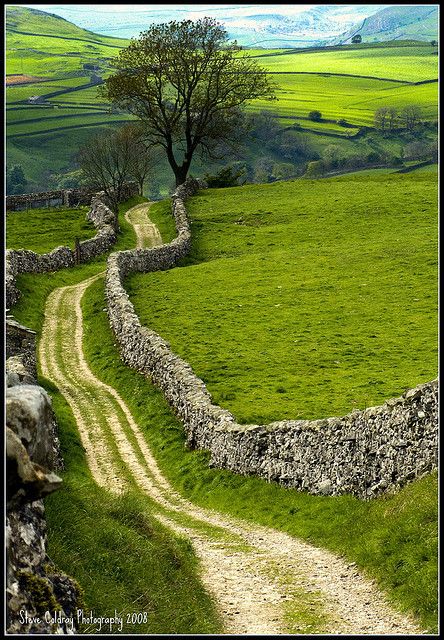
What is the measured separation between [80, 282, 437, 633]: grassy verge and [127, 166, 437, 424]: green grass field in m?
2.30

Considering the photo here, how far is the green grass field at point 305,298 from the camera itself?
3152cm

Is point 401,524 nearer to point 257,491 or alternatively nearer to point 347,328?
point 257,491

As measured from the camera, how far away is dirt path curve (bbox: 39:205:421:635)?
616 inches

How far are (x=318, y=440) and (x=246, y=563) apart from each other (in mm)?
4706

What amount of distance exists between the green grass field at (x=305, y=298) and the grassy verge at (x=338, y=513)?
2.30m

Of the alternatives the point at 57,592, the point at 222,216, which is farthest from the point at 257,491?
the point at 222,216

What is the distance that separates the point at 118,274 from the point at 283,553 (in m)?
31.9

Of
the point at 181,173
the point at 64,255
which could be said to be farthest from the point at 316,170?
the point at 64,255

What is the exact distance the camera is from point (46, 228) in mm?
70688

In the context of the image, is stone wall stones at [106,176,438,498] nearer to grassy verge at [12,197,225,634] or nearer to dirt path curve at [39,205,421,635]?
dirt path curve at [39,205,421,635]

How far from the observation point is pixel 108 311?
45.1 metres

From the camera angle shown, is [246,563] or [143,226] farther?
[143,226]

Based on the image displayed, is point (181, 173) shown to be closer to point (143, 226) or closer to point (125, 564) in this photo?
point (143, 226)

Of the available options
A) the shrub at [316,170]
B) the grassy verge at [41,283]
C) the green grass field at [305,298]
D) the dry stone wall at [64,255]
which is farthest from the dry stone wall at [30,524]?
the shrub at [316,170]
